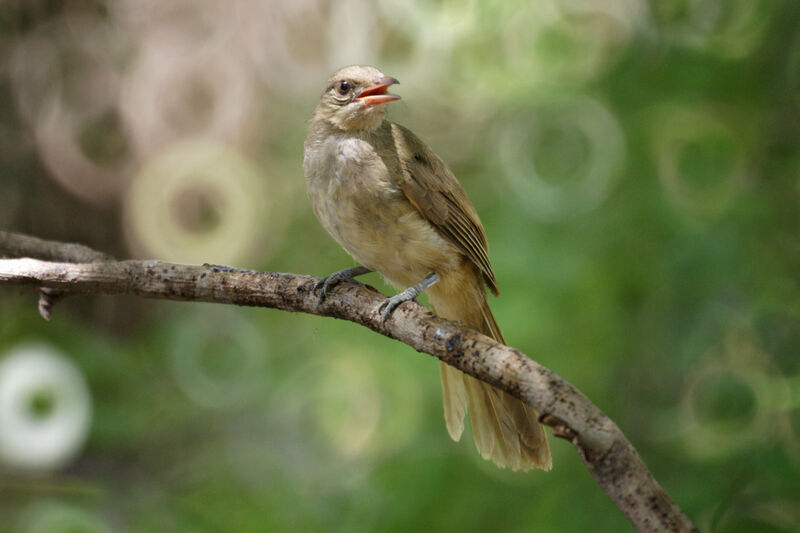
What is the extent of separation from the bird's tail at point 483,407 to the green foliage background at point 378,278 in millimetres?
459

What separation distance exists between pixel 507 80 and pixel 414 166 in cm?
138

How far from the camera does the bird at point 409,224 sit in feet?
10.4

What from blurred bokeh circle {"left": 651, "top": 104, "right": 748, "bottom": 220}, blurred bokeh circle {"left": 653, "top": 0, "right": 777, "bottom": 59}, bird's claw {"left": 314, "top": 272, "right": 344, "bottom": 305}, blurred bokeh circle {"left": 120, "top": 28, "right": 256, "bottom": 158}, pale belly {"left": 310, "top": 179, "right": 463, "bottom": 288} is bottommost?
bird's claw {"left": 314, "top": 272, "right": 344, "bottom": 305}

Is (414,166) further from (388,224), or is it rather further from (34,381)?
(34,381)

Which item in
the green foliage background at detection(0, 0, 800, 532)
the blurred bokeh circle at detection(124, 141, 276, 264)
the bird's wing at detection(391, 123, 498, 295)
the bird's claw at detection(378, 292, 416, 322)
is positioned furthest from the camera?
the blurred bokeh circle at detection(124, 141, 276, 264)

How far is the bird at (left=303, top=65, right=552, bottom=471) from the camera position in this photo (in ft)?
10.4

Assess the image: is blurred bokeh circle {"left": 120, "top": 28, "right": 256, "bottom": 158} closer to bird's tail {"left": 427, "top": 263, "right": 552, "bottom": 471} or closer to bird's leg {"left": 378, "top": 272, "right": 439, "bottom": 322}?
bird's tail {"left": 427, "top": 263, "right": 552, "bottom": 471}

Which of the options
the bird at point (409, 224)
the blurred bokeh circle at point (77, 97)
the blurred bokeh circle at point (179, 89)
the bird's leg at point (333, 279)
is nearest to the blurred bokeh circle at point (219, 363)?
the blurred bokeh circle at point (77, 97)

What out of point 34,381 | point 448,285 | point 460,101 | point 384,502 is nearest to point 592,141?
point 460,101

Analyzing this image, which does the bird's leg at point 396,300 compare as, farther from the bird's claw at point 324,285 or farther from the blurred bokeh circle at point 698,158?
the blurred bokeh circle at point 698,158

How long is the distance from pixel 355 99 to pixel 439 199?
0.56 metres

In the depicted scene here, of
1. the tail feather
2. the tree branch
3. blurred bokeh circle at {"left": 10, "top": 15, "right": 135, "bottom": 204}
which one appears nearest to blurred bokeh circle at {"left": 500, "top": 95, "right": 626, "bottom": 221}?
the tail feather

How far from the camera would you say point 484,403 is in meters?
3.36

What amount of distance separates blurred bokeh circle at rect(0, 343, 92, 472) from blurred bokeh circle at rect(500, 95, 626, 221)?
8.41 feet
